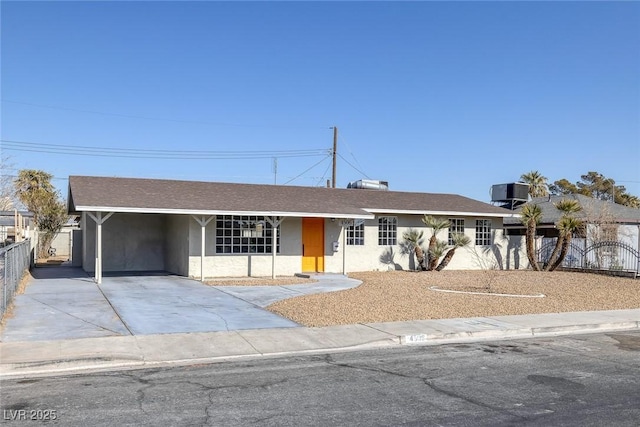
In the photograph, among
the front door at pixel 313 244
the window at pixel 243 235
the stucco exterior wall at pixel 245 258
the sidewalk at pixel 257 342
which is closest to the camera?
the sidewalk at pixel 257 342

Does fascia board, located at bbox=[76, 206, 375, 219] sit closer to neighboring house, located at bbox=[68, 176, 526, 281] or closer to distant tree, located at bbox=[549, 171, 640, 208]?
neighboring house, located at bbox=[68, 176, 526, 281]

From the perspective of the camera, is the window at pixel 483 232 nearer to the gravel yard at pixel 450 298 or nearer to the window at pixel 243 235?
the gravel yard at pixel 450 298

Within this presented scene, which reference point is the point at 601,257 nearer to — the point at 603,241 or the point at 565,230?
the point at 603,241

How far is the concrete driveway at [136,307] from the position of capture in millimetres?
11055

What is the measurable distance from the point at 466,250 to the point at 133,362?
20625mm

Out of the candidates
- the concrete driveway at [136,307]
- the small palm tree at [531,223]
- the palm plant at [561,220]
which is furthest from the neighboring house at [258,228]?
the palm plant at [561,220]

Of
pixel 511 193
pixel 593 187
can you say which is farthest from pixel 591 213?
pixel 593 187

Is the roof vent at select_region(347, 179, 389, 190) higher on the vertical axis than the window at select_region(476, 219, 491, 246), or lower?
higher

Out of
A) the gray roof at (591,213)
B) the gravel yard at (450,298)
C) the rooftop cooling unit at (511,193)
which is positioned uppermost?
the rooftop cooling unit at (511,193)

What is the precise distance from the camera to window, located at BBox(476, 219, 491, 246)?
27453 mm

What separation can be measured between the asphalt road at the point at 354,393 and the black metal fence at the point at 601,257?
1639cm

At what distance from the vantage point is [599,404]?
680 cm

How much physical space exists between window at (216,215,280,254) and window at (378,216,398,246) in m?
5.15

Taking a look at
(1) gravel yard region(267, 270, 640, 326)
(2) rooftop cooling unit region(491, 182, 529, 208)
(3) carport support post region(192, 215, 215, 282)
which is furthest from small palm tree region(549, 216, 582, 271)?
(3) carport support post region(192, 215, 215, 282)
